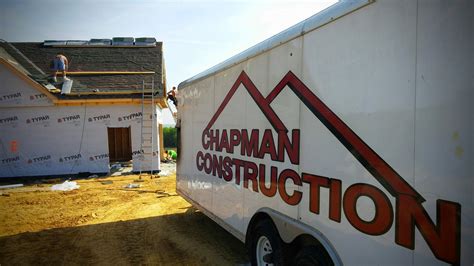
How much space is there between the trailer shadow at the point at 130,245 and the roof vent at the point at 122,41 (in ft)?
55.6

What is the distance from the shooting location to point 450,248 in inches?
78.6

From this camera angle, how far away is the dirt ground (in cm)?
551

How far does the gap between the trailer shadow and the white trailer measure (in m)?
1.45

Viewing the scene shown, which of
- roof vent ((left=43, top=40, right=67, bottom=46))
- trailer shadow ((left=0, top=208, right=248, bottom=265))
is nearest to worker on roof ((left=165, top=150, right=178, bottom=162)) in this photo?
roof vent ((left=43, top=40, right=67, bottom=46))

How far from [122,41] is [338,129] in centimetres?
2241

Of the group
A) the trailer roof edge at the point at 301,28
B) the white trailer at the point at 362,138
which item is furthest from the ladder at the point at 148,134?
the white trailer at the point at 362,138

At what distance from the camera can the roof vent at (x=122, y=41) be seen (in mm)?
21439

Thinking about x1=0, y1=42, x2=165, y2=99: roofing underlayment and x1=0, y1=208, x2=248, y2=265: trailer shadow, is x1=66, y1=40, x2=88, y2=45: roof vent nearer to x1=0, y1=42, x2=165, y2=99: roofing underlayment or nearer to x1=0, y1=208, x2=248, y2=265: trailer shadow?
x1=0, y1=42, x2=165, y2=99: roofing underlayment

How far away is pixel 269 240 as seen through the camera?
382 centimetres

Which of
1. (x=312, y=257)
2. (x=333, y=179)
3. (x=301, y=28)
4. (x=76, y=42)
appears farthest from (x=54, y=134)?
(x=333, y=179)

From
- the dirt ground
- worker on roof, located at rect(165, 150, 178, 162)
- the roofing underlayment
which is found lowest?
the dirt ground

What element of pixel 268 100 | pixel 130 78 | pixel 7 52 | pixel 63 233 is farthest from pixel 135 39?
pixel 268 100

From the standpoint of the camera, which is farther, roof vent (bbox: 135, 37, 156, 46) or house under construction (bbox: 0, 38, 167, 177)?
roof vent (bbox: 135, 37, 156, 46)

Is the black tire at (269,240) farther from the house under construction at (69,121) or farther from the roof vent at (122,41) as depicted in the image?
the roof vent at (122,41)
